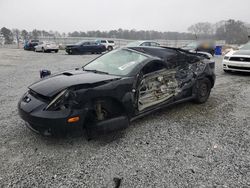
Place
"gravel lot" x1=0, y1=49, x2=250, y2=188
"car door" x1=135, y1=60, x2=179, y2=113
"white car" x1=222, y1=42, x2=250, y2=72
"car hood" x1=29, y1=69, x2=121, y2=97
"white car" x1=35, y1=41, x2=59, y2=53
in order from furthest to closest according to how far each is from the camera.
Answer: "white car" x1=35, y1=41, x2=59, y2=53
"white car" x1=222, y1=42, x2=250, y2=72
"car door" x1=135, y1=60, x2=179, y2=113
"car hood" x1=29, y1=69, x2=121, y2=97
"gravel lot" x1=0, y1=49, x2=250, y2=188

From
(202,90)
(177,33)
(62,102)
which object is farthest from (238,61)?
(177,33)

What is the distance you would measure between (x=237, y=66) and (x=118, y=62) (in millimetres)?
5987

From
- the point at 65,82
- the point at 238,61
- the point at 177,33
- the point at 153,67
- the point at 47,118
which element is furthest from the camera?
the point at 177,33

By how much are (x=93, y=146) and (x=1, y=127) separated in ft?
5.58

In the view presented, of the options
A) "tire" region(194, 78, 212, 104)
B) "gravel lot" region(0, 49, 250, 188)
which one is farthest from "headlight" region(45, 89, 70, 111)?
"tire" region(194, 78, 212, 104)

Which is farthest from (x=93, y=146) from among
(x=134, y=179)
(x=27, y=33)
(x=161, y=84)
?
(x=27, y=33)

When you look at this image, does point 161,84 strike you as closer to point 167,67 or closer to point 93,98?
point 167,67

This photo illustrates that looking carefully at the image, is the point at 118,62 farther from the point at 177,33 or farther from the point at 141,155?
the point at 177,33

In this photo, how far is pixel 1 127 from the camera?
11.1ft

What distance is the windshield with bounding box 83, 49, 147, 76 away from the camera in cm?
342

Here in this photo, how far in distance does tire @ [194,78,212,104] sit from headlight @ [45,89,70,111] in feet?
9.52

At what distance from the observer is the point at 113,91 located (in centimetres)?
295

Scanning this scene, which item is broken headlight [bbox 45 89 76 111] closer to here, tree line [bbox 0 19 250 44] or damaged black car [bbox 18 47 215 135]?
damaged black car [bbox 18 47 215 135]

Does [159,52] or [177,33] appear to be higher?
[177,33]
